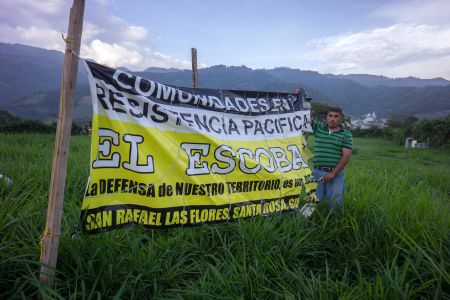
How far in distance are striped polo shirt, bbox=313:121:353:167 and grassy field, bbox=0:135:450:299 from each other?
0.66 metres

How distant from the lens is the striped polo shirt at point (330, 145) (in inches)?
148

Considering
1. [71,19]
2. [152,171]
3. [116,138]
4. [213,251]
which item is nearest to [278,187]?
[213,251]

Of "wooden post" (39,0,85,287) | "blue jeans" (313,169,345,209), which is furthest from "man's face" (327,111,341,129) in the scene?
"wooden post" (39,0,85,287)

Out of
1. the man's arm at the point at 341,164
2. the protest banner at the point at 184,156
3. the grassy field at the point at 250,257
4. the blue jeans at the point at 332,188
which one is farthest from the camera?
the blue jeans at the point at 332,188

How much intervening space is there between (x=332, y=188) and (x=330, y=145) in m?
0.57

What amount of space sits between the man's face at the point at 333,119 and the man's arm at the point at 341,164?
334 mm

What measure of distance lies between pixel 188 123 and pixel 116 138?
0.73 metres

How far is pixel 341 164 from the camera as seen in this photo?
3670 millimetres

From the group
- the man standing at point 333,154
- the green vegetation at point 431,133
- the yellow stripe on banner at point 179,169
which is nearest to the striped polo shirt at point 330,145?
the man standing at point 333,154

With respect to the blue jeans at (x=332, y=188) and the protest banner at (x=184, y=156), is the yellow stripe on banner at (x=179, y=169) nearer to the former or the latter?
the protest banner at (x=184, y=156)

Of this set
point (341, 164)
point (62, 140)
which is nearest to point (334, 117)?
point (341, 164)

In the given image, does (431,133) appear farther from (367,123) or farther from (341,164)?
(367,123)

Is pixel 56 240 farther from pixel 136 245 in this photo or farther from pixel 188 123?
pixel 188 123

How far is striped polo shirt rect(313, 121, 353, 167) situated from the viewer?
3758mm
